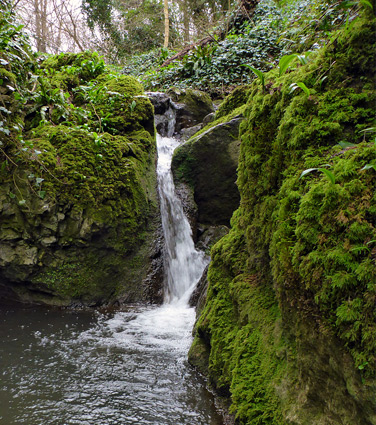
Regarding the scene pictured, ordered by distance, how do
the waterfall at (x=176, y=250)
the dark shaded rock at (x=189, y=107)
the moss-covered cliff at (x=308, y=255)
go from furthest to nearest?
the dark shaded rock at (x=189, y=107) < the waterfall at (x=176, y=250) < the moss-covered cliff at (x=308, y=255)

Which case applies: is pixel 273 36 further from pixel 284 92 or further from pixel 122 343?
pixel 122 343

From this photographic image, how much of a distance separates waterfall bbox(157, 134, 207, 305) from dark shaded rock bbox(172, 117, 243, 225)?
18.4 inches

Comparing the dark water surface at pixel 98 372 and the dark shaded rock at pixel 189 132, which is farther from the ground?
the dark shaded rock at pixel 189 132

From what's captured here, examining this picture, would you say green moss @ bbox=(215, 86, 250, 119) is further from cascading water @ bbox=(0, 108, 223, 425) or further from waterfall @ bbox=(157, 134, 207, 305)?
cascading water @ bbox=(0, 108, 223, 425)

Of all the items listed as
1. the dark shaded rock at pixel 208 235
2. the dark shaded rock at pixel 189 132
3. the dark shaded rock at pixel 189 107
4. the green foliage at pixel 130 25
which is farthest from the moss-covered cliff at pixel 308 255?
the green foliage at pixel 130 25

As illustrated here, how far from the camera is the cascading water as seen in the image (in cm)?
293

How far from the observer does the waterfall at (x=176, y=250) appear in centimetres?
667

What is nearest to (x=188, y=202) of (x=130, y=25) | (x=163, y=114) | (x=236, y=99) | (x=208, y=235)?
(x=208, y=235)

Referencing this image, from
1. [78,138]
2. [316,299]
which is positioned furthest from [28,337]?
[316,299]

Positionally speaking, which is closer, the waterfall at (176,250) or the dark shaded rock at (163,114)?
the waterfall at (176,250)

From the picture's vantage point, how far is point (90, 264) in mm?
6188

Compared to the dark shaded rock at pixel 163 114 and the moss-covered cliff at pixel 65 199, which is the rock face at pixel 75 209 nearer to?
the moss-covered cliff at pixel 65 199

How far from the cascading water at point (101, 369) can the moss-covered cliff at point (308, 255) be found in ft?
1.74

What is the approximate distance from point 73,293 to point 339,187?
5.37 meters
